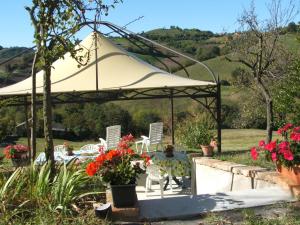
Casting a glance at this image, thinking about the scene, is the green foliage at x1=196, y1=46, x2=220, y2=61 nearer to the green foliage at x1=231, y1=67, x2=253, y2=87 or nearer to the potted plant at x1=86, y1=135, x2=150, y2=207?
the green foliage at x1=231, y1=67, x2=253, y2=87

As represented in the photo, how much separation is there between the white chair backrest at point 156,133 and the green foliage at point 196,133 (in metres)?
0.80

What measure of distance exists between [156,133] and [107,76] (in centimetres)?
202

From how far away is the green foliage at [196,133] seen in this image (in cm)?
1323

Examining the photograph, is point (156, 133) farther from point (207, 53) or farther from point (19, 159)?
point (207, 53)

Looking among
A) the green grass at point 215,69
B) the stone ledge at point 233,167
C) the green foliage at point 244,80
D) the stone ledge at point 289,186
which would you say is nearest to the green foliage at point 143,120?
the green foliage at point 244,80

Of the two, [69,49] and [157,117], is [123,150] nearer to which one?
[69,49]

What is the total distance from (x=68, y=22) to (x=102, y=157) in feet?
5.49

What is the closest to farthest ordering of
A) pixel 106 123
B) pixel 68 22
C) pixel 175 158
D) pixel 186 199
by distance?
pixel 186 199, pixel 68 22, pixel 175 158, pixel 106 123

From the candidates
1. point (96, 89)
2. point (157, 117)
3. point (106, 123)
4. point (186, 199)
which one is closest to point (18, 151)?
point (96, 89)

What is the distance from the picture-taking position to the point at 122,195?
14.7ft

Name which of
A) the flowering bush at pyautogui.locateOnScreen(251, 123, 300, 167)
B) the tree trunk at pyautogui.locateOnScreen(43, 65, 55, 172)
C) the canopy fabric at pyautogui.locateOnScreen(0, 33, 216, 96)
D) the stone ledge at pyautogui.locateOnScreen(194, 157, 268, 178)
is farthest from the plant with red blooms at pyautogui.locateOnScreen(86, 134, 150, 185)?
the canopy fabric at pyautogui.locateOnScreen(0, 33, 216, 96)

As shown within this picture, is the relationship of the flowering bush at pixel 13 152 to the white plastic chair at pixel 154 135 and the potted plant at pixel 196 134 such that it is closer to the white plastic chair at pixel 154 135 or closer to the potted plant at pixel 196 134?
the white plastic chair at pixel 154 135

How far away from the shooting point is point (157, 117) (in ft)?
74.1

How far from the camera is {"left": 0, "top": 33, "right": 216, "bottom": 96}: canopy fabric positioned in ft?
40.8
